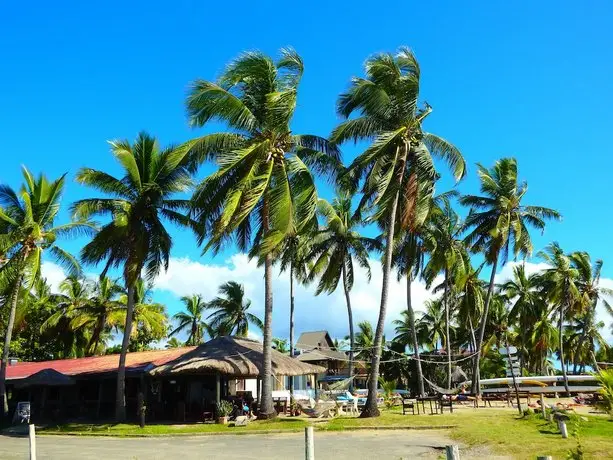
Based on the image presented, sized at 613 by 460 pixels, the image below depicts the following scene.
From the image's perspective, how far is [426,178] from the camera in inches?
900

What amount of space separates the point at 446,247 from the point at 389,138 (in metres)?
17.4

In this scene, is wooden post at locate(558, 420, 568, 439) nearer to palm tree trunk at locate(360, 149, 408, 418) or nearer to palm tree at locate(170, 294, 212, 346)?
palm tree trunk at locate(360, 149, 408, 418)

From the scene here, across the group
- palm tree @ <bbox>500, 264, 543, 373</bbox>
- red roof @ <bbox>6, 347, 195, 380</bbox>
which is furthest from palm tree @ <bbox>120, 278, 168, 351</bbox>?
palm tree @ <bbox>500, 264, 543, 373</bbox>

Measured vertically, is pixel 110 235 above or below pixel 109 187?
below

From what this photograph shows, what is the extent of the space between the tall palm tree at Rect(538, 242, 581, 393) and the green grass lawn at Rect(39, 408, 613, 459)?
911 inches

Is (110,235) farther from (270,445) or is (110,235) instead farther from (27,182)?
(270,445)

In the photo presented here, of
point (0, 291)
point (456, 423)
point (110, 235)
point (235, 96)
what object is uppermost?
point (235, 96)

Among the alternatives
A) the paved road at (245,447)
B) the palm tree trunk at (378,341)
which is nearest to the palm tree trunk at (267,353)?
the paved road at (245,447)

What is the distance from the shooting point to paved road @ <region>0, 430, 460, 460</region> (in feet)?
43.3

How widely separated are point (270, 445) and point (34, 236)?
54.9ft

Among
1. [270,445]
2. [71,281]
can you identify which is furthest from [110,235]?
[71,281]

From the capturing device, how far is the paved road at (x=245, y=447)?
13211mm

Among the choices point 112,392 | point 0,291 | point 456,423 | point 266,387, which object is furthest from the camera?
point 112,392

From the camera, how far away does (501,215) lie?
1324 inches
